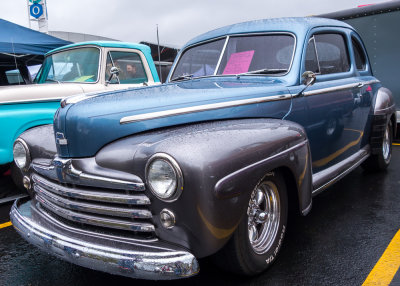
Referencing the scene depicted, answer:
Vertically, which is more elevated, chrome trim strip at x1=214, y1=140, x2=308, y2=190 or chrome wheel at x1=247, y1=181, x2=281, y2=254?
chrome trim strip at x1=214, y1=140, x2=308, y2=190

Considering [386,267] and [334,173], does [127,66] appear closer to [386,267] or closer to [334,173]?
[334,173]

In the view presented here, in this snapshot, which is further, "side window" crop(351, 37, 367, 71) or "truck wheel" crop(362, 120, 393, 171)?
"truck wheel" crop(362, 120, 393, 171)

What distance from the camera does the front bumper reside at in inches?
68.1

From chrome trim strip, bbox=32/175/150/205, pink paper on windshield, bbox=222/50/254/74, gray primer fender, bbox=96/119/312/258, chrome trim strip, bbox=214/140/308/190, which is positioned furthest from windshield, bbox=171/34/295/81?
chrome trim strip, bbox=32/175/150/205

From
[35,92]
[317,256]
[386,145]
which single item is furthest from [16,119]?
[386,145]

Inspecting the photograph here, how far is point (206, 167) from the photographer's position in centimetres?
175

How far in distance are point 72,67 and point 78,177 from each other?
3390mm

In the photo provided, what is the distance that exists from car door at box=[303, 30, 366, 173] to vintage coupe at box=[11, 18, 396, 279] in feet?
0.06

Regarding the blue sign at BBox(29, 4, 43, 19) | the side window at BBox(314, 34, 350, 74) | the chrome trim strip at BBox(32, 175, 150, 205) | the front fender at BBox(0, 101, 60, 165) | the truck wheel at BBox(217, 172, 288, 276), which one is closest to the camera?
the chrome trim strip at BBox(32, 175, 150, 205)

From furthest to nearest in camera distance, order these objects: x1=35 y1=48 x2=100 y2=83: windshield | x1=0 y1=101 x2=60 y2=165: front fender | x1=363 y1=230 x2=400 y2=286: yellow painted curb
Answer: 1. x1=35 y1=48 x2=100 y2=83: windshield
2. x1=0 y1=101 x2=60 y2=165: front fender
3. x1=363 y1=230 x2=400 y2=286: yellow painted curb

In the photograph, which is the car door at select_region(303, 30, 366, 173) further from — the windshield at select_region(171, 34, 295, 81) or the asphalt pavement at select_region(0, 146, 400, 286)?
the asphalt pavement at select_region(0, 146, 400, 286)

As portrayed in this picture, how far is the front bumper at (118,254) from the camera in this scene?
5.67 feet

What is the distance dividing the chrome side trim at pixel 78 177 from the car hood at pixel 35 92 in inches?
83.3

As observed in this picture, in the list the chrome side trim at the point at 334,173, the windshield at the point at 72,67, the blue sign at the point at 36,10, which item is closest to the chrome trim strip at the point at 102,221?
the chrome side trim at the point at 334,173
